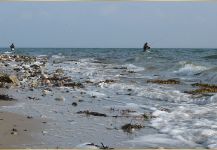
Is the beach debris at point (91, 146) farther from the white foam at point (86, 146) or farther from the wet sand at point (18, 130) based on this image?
the wet sand at point (18, 130)

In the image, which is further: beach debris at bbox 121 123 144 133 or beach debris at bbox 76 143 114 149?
beach debris at bbox 121 123 144 133

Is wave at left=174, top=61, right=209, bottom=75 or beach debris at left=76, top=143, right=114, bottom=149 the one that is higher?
wave at left=174, top=61, right=209, bottom=75

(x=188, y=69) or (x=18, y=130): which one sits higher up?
(x=188, y=69)

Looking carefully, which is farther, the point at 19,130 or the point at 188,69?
the point at 188,69

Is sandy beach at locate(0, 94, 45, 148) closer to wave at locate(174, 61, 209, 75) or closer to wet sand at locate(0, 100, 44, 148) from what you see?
wet sand at locate(0, 100, 44, 148)

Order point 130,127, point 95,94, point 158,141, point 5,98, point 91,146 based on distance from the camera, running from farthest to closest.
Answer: point 95,94
point 5,98
point 130,127
point 158,141
point 91,146

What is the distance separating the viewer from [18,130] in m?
7.80

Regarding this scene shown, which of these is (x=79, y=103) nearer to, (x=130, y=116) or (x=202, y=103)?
(x=130, y=116)

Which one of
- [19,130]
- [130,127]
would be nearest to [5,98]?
[19,130]

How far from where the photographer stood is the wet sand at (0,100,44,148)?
6873mm

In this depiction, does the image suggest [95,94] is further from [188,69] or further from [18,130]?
[188,69]

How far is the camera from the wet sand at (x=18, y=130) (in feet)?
22.6

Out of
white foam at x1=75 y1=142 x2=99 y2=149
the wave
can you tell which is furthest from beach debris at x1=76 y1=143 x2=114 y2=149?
the wave

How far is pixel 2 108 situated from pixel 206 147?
5.13m
